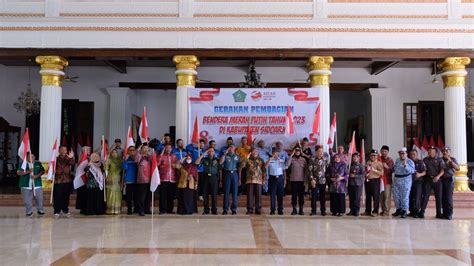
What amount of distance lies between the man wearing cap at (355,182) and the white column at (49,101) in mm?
6193

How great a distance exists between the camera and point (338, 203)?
8391 millimetres

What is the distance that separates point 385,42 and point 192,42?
407 cm

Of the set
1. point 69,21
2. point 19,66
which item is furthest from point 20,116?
point 69,21

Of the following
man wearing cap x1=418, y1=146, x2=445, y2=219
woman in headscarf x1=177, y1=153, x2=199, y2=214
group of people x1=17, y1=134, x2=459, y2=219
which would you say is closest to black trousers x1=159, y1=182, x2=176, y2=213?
group of people x1=17, y1=134, x2=459, y2=219

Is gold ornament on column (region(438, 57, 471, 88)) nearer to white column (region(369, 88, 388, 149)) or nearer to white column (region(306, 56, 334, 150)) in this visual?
white column (region(306, 56, 334, 150))

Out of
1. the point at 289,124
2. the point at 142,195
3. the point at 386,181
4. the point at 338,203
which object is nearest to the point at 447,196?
the point at 386,181

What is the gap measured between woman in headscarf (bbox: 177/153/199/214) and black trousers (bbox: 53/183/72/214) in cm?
199

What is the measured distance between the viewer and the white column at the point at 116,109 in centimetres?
1343

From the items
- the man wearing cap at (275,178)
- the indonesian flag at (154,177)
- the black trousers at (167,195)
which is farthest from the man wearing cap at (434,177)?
the indonesian flag at (154,177)

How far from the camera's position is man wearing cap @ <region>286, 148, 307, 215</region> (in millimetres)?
8448

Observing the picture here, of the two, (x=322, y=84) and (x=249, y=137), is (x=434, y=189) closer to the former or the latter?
(x=322, y=84)

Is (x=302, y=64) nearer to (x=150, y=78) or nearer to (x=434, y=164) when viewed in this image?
(x=150, y=78)

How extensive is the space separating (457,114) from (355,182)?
348 cm

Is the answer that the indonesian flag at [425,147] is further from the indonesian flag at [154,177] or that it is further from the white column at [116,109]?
the white column at [116,109]
